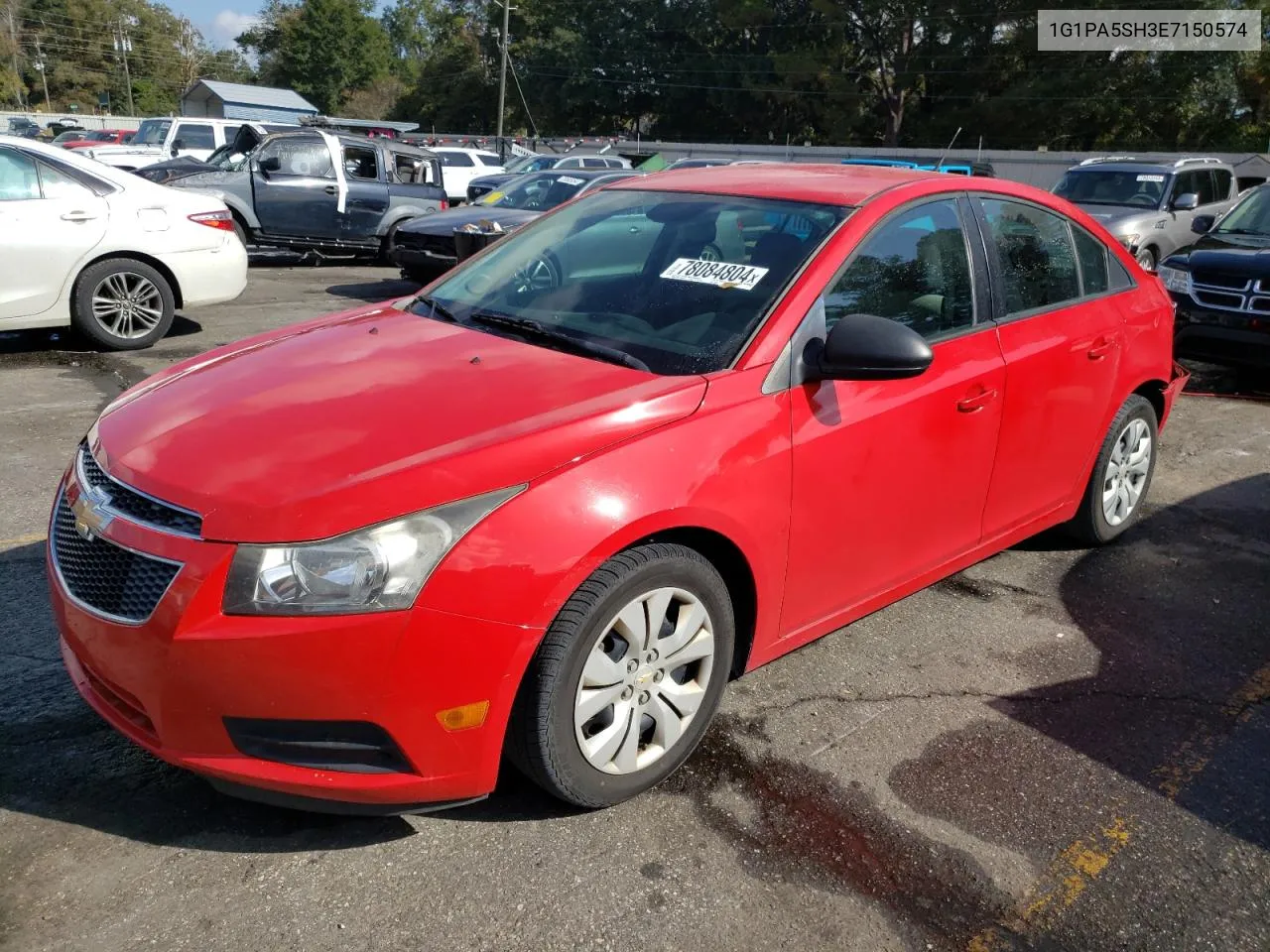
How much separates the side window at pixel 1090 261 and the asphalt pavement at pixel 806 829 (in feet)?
4.55

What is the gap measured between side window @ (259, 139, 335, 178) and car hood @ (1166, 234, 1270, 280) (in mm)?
10033

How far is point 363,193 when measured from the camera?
13719mm

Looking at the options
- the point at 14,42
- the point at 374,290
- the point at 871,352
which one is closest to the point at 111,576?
the point at 871,352

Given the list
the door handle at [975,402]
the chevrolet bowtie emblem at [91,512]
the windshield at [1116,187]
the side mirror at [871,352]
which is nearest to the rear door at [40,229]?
the chevrolet bowtie emblem at [91,512]

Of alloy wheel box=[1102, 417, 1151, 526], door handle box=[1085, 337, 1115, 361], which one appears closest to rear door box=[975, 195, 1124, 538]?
door handle box=[1085, 337, 1115, 361]

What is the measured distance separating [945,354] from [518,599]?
1.84 meters

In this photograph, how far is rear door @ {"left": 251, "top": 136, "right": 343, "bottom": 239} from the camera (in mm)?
13180

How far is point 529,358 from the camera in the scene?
10.0 feet

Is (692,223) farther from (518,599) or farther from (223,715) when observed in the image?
→ (223,715)

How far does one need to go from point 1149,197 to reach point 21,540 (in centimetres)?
1285

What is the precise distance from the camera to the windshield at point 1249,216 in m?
9.17

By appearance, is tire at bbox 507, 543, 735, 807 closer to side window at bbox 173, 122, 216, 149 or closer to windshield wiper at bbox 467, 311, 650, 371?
windshield wiper at bbox 467, 311, 650, 371

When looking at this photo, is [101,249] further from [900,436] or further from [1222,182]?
[1222,182]

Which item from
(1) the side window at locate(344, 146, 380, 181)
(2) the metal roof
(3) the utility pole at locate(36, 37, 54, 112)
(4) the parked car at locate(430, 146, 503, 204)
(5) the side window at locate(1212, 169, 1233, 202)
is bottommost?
(5) the side window at locate(1212, 169, 1233, 202)
